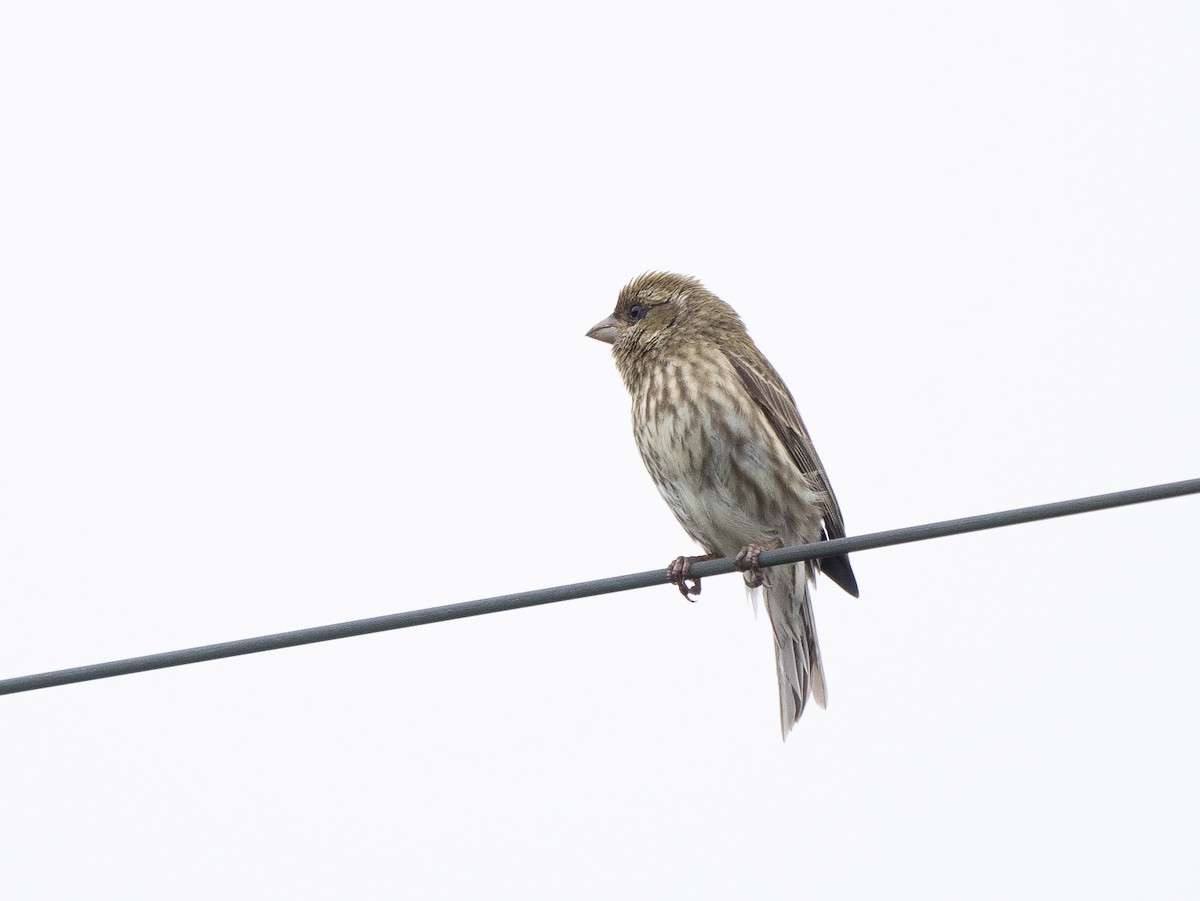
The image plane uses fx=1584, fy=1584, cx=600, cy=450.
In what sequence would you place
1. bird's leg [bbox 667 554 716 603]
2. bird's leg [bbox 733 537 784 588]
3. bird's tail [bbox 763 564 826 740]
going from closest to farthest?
bird's leg [bbox 733 537 784 588] → bird's leg [bbox 667 554 716 603] → bird's tail [bbox 763 564 826 740]

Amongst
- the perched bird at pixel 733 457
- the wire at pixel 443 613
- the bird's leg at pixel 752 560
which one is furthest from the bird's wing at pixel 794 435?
the wire at pixel 443 613

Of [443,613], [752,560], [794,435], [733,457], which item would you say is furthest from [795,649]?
[443,613]

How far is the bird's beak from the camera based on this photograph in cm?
827

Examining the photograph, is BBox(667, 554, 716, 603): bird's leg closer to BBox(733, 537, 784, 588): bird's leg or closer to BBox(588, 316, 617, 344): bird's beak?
BBox(733, 537, 784, 588): bird's leg

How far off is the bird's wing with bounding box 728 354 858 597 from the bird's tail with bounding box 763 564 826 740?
1.30ft

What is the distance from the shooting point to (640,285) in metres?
8.43

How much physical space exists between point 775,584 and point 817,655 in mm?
442

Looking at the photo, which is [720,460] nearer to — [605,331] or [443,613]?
[605,331]

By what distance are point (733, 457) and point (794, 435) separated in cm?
44

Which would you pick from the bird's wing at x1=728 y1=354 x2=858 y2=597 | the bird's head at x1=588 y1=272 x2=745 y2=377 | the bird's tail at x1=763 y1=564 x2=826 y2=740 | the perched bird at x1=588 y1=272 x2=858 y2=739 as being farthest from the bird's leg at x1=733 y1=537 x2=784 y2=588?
the bird's head at x1=588 y1=272 x2=745 y2=377

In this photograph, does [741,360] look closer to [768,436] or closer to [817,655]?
[768,436]

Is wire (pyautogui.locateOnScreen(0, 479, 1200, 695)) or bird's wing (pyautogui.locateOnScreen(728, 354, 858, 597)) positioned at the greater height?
bird's wing (pyautogui.locateOnScreen(728, 354, 858, 597))

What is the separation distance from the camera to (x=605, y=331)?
27.2ft

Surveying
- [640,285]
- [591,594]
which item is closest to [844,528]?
[640,285]
